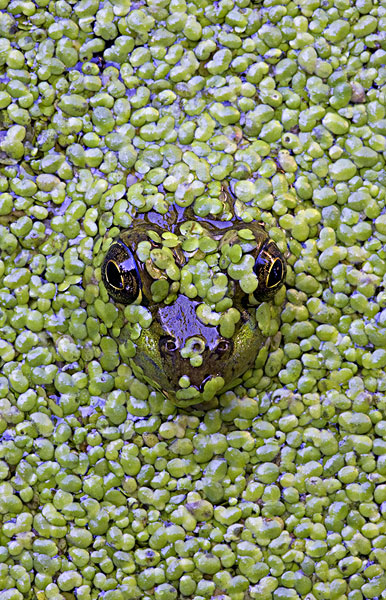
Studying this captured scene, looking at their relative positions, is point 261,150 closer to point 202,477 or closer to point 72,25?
point 72,25

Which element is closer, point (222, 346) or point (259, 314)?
point (222, 346)

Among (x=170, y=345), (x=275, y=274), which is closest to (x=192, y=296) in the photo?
(x=170, y=345)

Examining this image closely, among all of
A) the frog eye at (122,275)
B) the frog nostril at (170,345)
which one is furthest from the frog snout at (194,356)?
the frog eye at (122,275)

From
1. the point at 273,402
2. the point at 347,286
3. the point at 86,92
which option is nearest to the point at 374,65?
the point at 347,286

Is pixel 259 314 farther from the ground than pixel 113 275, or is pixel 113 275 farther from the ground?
pixel 113 275

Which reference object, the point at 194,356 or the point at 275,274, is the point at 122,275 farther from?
the point at 275,274
